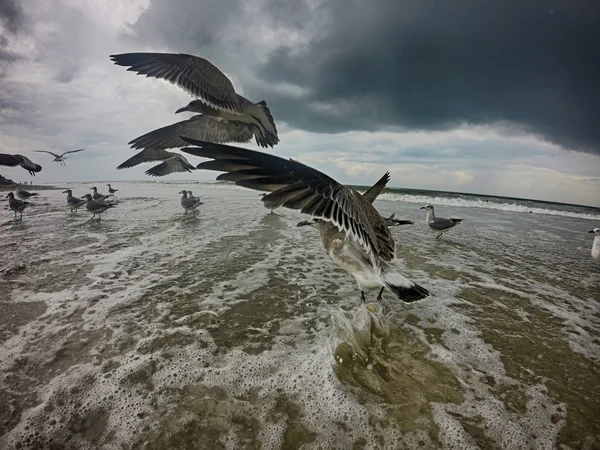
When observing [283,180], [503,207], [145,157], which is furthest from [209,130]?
[503,207]

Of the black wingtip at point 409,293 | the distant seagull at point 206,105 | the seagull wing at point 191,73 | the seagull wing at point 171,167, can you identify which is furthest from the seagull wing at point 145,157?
the black wingtip at point 409,293

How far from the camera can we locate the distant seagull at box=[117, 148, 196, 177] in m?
→ 8.57

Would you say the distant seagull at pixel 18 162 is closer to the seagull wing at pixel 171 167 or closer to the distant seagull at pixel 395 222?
the seagull wing at pixel 171 167

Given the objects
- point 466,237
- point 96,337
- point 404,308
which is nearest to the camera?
point 96,337

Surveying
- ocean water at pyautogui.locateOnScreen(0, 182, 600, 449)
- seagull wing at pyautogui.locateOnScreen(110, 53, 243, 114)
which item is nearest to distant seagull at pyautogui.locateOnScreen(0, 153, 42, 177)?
ocean water at pyautogui.locateOnScreen(0, 182, 600, 449)

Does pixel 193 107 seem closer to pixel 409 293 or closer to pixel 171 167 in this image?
pixel 171 167

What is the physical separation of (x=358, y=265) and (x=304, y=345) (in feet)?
3.68

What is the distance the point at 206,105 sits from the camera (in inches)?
252

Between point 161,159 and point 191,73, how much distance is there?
3.96 metres

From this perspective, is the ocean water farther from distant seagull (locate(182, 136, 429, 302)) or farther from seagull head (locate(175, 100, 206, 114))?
seagull head (locate(175, 100, 206, 114))

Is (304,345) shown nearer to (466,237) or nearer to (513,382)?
(513,382)

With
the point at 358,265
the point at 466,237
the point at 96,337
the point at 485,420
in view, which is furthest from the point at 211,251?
the point at 466,237

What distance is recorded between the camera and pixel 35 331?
2.90 m

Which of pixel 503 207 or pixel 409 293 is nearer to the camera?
pixel 409 293
